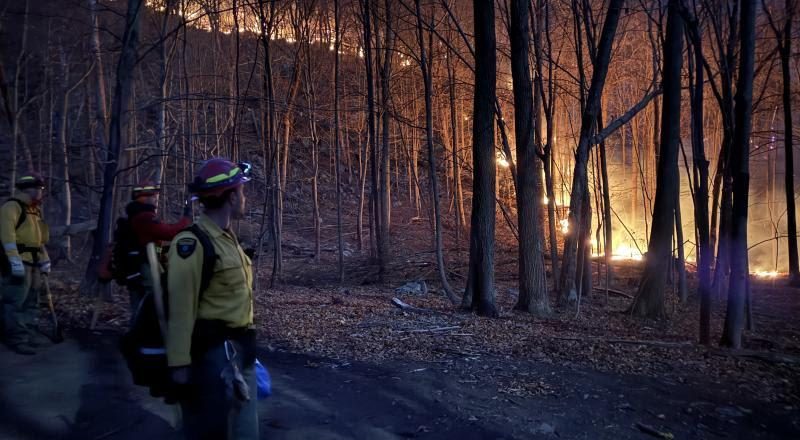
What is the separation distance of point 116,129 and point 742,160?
31.8 feet

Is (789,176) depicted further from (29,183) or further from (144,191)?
(29,183)

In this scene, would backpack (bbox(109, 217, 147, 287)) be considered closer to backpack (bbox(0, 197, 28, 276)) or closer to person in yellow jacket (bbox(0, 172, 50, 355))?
person in yellow jacket (bbox(0, 172, 50, 355))

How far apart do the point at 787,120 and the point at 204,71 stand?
62.6 feet

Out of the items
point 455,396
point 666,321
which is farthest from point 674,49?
point 455,396

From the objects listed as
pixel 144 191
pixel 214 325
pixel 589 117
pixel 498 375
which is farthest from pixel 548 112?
pixel 214 325

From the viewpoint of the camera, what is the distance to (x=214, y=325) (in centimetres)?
317

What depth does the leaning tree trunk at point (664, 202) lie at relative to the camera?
1270 centimetres

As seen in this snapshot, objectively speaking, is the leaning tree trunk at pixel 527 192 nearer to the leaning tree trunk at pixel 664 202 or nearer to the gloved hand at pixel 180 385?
the leaning tree trunk at pixel 664 202

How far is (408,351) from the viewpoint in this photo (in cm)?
801

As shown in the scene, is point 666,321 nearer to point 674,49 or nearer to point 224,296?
point 674,49

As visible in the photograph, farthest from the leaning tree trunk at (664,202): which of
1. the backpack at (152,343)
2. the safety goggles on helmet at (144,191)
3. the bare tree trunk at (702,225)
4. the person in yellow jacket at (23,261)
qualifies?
the backpack at (152,343)

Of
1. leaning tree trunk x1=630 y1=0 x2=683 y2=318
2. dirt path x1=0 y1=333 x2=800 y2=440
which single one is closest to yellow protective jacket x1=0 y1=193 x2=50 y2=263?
dirt path x1=0 y1=333 x2=800 y2=440

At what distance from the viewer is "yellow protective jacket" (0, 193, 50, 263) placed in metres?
6.98

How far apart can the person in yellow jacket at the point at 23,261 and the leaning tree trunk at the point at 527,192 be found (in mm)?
7821
